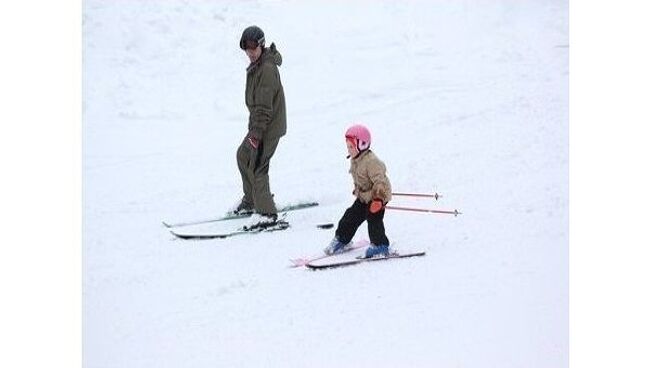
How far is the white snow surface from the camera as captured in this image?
15.8 feet

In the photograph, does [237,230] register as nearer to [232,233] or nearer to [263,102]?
[232,233]

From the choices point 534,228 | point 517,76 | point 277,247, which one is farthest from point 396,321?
point 517,76

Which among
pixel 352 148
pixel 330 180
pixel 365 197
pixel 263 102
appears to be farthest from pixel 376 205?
pixel 263 102

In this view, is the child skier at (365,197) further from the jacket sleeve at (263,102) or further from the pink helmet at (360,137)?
the jacket sleeve at (263,102)

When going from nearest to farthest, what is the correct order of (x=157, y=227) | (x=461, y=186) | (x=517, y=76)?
1. (x=157, y=227)
2. (x=461, y=186)
3. (x=517, y=76)

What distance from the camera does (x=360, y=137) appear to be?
4.86 meters

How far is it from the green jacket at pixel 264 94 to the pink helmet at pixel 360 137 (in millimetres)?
551

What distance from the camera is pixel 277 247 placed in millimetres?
5047

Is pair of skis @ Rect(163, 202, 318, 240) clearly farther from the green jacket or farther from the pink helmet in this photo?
the pink helmet

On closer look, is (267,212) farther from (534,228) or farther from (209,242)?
(534,228)

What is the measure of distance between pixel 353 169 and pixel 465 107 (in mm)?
1395

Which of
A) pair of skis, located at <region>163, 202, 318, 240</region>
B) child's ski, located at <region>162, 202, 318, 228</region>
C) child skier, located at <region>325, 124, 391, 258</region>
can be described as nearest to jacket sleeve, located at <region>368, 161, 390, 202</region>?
child skier, located at <region>325, 124, 391, 258</region>

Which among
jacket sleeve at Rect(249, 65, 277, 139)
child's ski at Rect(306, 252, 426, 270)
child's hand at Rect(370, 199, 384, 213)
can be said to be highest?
jacket sleeve at Rect(249, 65, 277, 139)

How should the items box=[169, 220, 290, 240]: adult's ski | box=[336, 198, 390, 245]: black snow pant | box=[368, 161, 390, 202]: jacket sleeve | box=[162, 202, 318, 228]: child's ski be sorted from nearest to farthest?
box=[368, 161, 390, 202]: jacket sleeve, box=[336, 198, 390, 245]: black snow pant, box=[169, 220, 290, 240]: adult's ski, box=[162, 202, 318, 228]: child's ski
